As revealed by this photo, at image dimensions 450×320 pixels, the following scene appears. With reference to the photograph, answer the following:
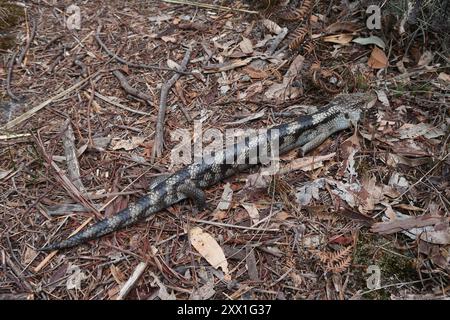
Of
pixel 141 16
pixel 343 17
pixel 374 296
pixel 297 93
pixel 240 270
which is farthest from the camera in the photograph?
pixel 141 16

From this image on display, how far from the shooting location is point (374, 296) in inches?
122

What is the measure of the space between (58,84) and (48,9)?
1527 millimetres

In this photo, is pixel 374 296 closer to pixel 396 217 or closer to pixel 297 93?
pixel 396 217

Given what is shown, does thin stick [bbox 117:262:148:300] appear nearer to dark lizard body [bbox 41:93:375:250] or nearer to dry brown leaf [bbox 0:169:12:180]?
dark lizard body [bbox 41:93:375:250]

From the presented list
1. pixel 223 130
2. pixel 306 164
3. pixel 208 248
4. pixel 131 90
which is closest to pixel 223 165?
pixel 223 130

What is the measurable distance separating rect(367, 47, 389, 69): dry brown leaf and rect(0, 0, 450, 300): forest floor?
17mm

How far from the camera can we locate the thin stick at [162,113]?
4.16 meters

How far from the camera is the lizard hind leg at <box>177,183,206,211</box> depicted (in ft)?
12.3

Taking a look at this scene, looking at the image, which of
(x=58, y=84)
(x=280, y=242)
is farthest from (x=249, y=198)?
(x=58, y=84)

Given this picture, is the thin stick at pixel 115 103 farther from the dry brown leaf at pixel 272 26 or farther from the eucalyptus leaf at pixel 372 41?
the eucalyptus leaf at pixel 372 41

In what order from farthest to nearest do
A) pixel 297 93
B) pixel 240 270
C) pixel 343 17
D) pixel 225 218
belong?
pixel 343 17
pixel 297 93
pixel 225 218
pixel 240 270

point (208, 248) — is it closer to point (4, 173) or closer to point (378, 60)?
point (4, 173)
